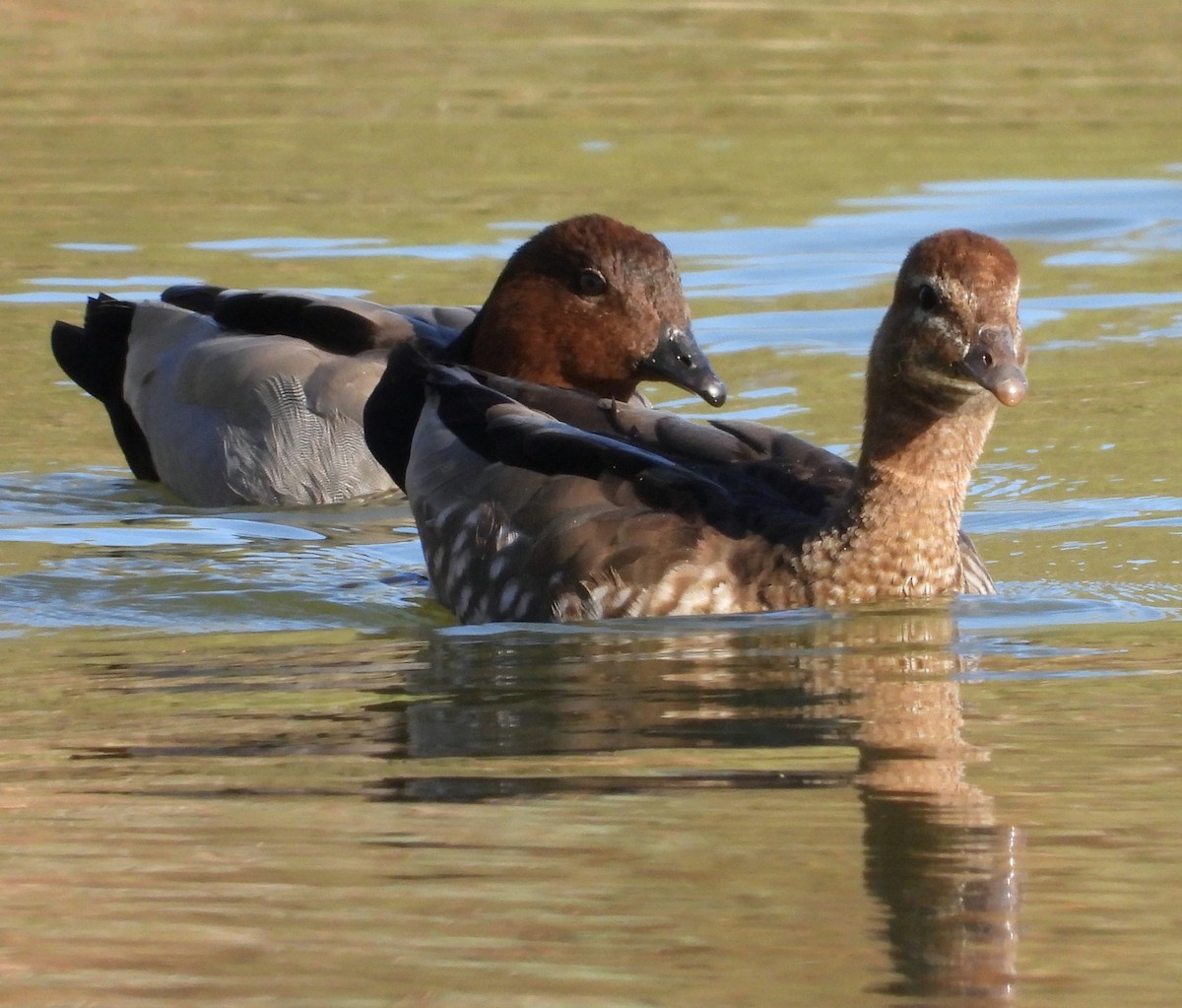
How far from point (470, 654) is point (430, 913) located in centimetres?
290

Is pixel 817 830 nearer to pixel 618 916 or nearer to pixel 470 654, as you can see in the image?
pixel 618 916

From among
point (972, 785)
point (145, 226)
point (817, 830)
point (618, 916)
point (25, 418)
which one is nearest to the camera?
point (618, 916)

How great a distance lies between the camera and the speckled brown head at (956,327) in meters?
7.46

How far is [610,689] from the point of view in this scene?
7.01 m

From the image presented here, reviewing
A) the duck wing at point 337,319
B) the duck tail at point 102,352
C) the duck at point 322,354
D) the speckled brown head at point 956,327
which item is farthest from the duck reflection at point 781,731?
the duck tail at point 102,352

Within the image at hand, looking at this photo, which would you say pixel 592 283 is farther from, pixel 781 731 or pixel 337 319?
pixel 781 731

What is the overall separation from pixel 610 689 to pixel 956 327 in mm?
1541

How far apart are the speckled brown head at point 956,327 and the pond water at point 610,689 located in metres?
0.72

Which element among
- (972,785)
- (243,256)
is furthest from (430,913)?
(243,256)

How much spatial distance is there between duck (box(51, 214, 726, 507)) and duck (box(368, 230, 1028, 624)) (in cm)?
131

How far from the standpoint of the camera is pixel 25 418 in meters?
12.6

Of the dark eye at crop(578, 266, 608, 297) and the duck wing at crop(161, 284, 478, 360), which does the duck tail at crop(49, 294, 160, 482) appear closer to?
the duck wing at crop(161, 284, 478, 360)

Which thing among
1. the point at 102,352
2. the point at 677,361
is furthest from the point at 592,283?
the point at 102,352

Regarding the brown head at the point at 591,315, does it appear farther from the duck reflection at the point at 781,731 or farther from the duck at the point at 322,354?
the duck reflection at the point at 781,731
